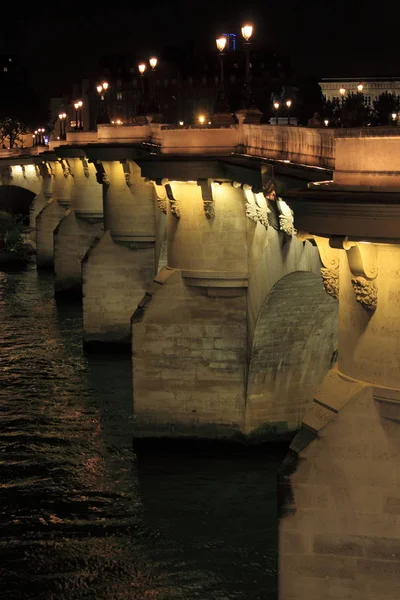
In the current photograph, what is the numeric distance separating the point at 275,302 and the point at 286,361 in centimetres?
186

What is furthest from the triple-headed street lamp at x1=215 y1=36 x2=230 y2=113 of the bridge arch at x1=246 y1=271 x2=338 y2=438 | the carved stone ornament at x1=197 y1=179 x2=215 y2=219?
the bridge arch at x1=246 y1=271 x2=338 y2=438

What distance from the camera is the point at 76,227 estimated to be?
5266 cm

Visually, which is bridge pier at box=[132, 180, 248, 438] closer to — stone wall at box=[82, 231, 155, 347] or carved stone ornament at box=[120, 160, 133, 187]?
carved stone ornament at box=[120, 160, 133, 187]

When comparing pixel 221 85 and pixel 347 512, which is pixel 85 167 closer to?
pixel 221 85

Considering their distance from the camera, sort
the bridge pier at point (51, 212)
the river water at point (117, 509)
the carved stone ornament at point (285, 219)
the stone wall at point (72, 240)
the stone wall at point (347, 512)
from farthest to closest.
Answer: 1. the bridge pier at point (51, 212)
2. the stone wall at point (72, 240)
3. the carved stone ornament at point (285, 219)
4. the river water at point (117, 509)
5. the stone wall at point (347, 512)

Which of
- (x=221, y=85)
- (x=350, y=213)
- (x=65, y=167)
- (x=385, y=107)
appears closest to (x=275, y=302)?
(x=221, y=85)

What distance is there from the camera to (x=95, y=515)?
21.9 metres

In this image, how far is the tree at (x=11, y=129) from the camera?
14175 centimetres

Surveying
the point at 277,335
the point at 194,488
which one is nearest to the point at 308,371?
the point at 277,335

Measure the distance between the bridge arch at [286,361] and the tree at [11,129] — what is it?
116099mm

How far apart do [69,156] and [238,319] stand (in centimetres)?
2666

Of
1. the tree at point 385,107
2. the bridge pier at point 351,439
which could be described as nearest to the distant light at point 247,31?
the bridge pier at point 351,439

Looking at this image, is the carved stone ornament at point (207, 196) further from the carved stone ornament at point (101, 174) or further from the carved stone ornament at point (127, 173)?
the carved stone ornament at point (101, 174)

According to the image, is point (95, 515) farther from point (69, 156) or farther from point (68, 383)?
point (69, 156)
